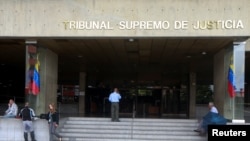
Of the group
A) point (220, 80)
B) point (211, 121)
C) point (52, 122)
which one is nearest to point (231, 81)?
point (211, 121)

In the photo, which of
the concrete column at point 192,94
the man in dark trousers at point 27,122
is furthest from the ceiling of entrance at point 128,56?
the man in dark trousers at point 27,122

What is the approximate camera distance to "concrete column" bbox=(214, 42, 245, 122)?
19.7 metres

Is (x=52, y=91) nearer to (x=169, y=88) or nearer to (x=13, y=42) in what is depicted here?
(x=13, y=42)

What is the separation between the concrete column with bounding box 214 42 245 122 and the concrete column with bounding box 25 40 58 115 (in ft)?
28.9

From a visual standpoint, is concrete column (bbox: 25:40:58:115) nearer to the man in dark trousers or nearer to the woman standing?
the man in dark trousers

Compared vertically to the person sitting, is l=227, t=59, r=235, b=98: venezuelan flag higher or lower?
higher

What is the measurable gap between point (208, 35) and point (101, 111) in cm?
1993

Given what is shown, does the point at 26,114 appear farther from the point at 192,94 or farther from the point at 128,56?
the point at 192,94

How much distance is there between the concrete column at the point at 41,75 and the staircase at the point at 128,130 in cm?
153

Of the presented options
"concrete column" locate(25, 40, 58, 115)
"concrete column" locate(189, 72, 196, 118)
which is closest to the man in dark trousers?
"concrete column" locate(25, 40, 58, 115)

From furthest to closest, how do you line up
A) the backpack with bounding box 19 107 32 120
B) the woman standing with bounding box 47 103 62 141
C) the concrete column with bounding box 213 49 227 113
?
the concrete column with bounding box 213 49 227 113 < the woman standing with bounding box 47 103 62 141 < the backpack with bounding box 19 107 32 120

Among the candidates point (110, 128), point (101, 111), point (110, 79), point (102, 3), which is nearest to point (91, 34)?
point (102, 3)

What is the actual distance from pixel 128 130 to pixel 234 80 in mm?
5337

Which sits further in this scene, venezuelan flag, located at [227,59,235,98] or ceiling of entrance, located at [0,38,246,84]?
ceiling of entrance, located at [0,38,246,84]
